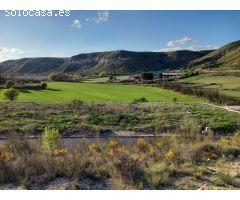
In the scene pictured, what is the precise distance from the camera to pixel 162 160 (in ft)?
20.0

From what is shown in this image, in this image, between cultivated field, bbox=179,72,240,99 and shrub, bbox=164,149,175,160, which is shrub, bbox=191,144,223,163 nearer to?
shrub, bbox=164,149,175,160

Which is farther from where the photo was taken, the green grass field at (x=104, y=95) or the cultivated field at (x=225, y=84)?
the cultivated field at (x=225, y=84)

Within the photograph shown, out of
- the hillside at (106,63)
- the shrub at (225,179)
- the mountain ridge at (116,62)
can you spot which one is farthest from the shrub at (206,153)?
the hillside at (106,63)

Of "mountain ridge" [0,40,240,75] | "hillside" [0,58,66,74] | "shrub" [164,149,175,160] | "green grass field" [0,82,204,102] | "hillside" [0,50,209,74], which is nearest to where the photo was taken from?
"shrub" [164,149,175,160]

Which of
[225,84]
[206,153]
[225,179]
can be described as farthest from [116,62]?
[225,179]

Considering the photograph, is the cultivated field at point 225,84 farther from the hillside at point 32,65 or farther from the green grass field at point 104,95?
the hillside at point 32,65

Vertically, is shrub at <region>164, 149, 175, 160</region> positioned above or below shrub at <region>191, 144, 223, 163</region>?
above

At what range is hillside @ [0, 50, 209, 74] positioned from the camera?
112m

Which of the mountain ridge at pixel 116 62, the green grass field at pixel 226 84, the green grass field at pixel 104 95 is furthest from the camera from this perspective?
the mountain ridge at pixel 116 62

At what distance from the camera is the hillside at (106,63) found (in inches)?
4402

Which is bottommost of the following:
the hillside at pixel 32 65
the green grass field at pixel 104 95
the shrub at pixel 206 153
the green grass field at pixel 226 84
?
the green grass field at pixel 104 95

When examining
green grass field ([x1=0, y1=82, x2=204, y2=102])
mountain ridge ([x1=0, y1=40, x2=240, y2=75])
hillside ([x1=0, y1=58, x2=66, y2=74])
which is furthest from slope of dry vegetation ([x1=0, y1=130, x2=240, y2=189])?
hillside ([x1=0, y1=58, x2=66, y2=74])
